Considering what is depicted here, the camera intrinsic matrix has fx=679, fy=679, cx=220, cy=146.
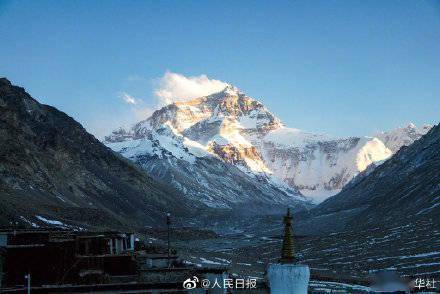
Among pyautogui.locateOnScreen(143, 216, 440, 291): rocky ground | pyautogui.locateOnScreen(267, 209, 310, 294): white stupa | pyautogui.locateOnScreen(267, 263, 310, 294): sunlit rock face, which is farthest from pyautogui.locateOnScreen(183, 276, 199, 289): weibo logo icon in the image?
pyautogui.locateOnScreen(143, 216, 440, 291): rocky ground

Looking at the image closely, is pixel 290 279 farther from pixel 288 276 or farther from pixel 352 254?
pixel 352 254

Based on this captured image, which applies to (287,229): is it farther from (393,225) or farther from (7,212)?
(393,225)

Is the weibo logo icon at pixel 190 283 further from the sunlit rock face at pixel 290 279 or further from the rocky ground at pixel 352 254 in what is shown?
the rocky ground at pixel 352 254

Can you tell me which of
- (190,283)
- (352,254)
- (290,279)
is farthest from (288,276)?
(352,254)

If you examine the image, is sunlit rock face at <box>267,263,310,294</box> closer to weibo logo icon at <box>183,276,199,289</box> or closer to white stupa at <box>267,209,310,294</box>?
white stupa at <box>267,209,310,294</box>

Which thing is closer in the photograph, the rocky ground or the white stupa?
the white stupa

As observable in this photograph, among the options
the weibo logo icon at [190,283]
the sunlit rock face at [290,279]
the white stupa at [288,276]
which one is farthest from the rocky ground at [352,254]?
the sunlit rock face at [290,279]

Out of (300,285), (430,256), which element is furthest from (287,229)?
(430,256)
